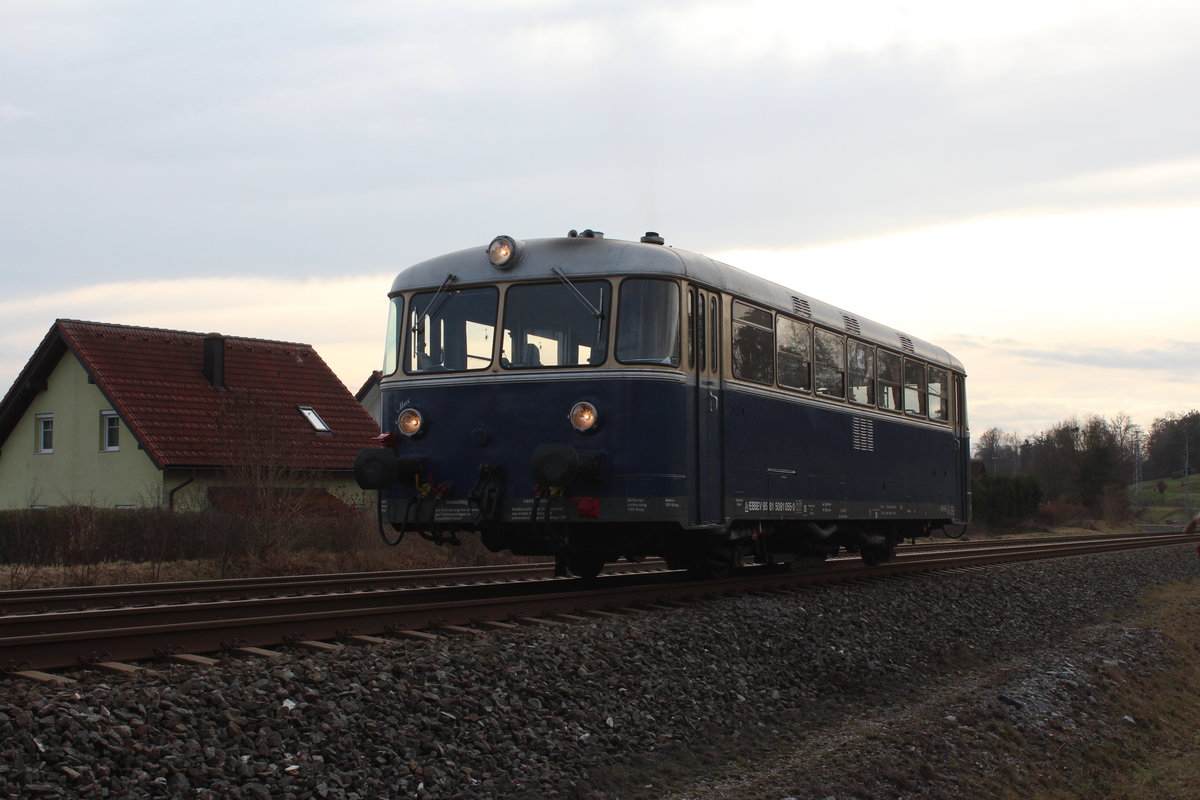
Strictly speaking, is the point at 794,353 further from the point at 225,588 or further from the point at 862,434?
the point at 225,588

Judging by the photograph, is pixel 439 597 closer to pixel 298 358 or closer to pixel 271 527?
pixel 271 527

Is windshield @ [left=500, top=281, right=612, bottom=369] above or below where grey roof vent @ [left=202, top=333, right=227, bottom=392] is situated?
below

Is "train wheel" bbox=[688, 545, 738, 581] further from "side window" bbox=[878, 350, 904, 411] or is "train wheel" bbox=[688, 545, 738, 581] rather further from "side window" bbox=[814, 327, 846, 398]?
"side window" bbox=[878, 350, 904, 411]

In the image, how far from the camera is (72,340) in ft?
98.5

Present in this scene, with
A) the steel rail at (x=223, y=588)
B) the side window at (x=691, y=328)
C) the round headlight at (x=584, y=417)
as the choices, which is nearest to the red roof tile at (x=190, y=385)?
the steel rail at (x=223, y=588)

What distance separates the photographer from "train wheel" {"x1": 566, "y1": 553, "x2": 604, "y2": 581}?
1248 centimetres

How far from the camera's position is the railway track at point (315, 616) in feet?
22.3

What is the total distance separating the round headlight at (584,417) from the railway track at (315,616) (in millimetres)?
1416

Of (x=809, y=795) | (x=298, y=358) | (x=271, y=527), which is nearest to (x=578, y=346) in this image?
(x=809, y=795)

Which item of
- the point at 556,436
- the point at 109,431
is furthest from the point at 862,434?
the point at 109,431

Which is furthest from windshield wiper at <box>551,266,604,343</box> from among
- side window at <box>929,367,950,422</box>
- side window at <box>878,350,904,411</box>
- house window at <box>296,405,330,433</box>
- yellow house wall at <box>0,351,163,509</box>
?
→ house window at <box>296,405,330,433</box>

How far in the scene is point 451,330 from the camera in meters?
11.1

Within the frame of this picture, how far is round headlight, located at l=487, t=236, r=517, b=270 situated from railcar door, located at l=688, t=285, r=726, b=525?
160cm

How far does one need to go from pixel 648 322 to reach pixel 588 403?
0.86 meters
